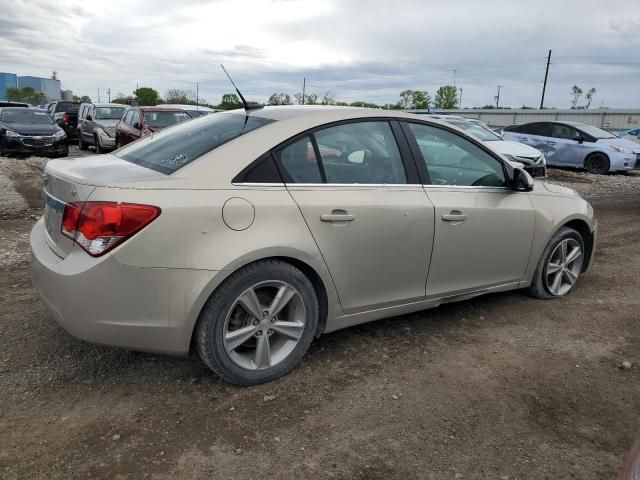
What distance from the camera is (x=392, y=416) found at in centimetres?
293

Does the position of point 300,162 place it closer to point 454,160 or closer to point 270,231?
point 270,231

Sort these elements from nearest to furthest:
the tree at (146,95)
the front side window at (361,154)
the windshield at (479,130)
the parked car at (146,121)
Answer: the front side window at (361,154), the windshield at (479,130), the parked car at (146,121), the tree at (146,95)

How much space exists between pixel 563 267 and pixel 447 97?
3355 inches

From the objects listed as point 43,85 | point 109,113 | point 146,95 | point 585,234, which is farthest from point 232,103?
point 43,85

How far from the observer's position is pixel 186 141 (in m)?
3.45

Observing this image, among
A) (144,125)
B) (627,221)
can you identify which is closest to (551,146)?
(627,221)

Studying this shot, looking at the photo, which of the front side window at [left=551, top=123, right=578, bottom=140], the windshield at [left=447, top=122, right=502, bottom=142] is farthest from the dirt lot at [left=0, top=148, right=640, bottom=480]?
the front side window at [left=551, top=123, right=578, bottom=140]

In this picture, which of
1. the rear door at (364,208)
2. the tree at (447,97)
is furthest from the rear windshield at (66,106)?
the tree at (447,97)

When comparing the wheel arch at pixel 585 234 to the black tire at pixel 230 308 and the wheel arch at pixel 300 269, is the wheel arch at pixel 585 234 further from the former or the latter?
the black tire at pixel 230 308

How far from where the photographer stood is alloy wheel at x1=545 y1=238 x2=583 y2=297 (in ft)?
15.3

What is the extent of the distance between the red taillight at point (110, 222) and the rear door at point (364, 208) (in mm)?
842

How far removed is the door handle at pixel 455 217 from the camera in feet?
12.2

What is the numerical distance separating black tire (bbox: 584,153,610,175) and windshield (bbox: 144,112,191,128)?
11.0 meters

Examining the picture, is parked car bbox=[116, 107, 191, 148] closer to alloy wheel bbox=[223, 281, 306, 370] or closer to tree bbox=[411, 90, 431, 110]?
alloy wheel bbox=[223, 281, 306, 370]
